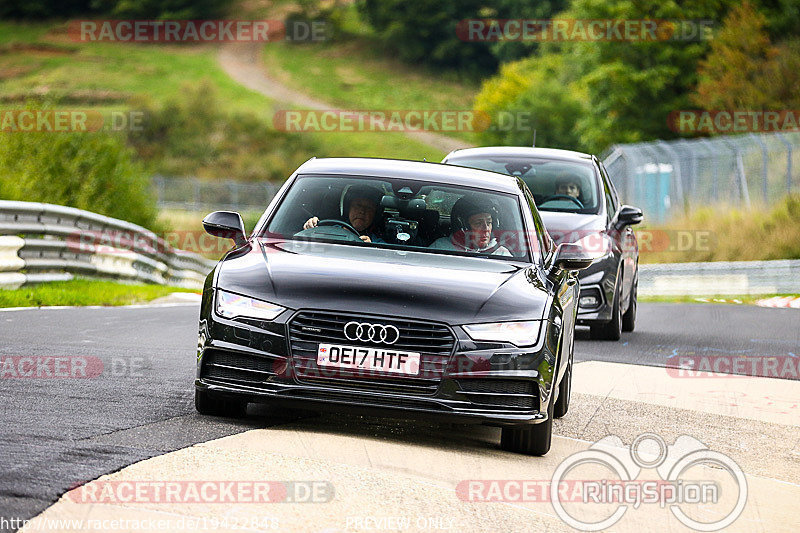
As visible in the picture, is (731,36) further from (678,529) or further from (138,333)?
(678,529)

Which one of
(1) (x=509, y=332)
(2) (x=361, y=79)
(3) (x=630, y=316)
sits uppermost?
(2) (x=361, y=79)

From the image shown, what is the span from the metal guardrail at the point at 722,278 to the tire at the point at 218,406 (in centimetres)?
1807

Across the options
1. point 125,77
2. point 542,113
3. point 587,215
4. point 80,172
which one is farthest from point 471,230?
point 125,77

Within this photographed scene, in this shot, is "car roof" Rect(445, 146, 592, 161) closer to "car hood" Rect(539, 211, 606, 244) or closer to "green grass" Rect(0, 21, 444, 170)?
"car hood" Rect(539, 211, 606, 244)

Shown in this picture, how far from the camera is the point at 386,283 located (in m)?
7.25

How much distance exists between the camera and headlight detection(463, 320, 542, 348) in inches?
279

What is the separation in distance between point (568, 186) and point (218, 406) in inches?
306

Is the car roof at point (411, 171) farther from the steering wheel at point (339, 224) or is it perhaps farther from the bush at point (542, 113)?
the bush at point (542, 113)

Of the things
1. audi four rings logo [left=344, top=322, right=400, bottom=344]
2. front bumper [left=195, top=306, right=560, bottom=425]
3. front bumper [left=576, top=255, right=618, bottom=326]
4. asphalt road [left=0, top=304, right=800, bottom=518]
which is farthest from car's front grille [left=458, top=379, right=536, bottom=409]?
front bumper [left=576, top=255, right=618, bottom=326]

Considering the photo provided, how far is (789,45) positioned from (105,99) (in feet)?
212

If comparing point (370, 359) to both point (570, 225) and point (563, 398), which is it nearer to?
point (563, 398)

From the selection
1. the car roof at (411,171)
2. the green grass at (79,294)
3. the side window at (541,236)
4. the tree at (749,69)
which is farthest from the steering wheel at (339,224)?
the tree at (749,69)

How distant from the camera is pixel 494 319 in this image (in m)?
7.18

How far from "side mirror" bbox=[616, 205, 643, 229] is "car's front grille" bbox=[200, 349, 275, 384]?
7.79 metres
